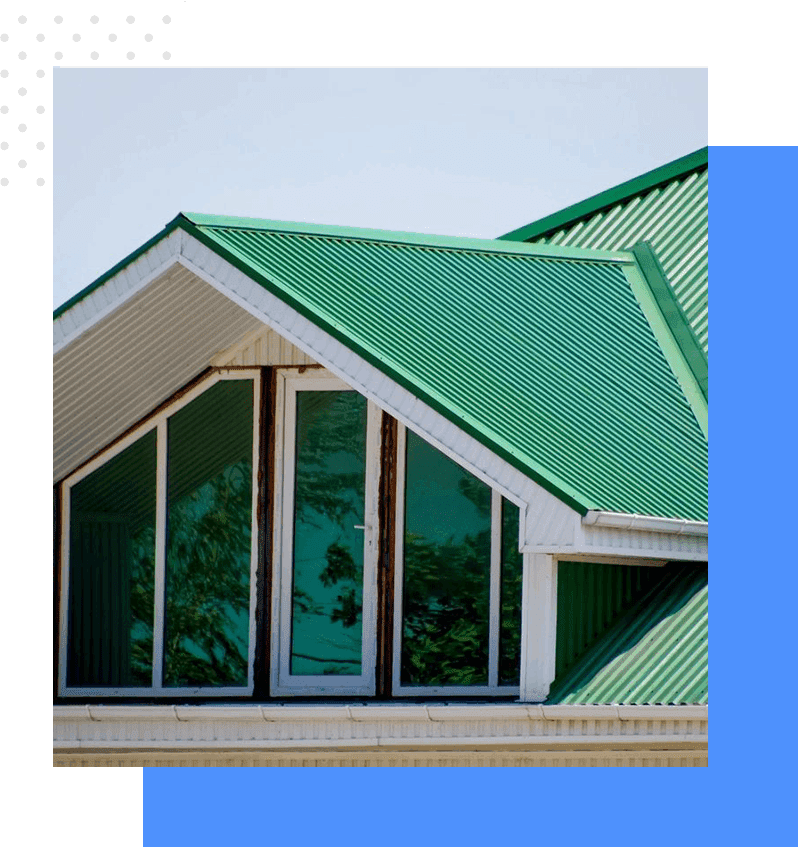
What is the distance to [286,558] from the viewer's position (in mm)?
12172

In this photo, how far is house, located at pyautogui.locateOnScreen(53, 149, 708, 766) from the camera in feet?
35.2

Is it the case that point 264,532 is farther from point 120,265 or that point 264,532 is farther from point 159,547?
point 120,265

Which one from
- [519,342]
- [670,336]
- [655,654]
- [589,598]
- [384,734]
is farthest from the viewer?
[670,336]

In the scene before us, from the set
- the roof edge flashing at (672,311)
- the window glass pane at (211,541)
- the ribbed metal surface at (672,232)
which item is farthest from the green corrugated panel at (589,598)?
the window glass pane at (211,541)

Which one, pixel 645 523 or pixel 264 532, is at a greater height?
pixel 645 523

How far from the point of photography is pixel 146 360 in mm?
12180

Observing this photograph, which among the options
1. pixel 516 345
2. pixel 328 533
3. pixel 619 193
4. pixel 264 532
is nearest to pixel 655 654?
pixel 516 345

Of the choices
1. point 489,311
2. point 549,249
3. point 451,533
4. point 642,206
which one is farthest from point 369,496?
point 642,206

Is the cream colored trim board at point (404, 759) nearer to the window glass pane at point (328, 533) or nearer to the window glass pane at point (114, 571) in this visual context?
the window glass pane at point (328, 533)

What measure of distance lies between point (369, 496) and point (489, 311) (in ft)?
4.45

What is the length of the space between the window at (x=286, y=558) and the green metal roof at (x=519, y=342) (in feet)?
2.16

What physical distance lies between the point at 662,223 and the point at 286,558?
143 inches

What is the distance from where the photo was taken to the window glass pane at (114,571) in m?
12.5

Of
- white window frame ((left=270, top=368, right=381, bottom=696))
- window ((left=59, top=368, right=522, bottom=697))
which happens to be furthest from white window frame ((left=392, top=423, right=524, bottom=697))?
white window frame ((left=270, top=368, right=381, bottom=696))
